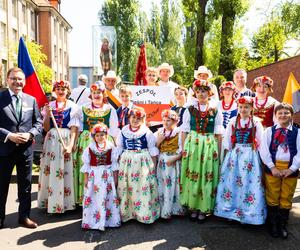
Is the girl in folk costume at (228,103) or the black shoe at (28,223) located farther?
the girl in folk costume at (228,103)

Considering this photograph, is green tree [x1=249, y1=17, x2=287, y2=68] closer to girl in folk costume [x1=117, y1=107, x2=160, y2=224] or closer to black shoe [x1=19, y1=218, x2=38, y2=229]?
girl in folk costume [x1=117, y1=107, x2=160, y2=224]

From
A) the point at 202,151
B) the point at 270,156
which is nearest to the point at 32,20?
the point at 202,151

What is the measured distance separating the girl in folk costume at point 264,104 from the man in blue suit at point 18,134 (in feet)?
10.1

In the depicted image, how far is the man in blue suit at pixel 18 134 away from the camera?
14.6 feet

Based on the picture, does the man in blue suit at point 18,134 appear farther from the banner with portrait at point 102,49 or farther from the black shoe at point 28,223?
the banner with portrait at point 102,49

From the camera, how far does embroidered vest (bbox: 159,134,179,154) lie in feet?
16.4

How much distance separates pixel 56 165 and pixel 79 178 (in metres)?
0.40

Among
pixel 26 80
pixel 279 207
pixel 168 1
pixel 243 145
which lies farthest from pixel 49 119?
pixel 168 1

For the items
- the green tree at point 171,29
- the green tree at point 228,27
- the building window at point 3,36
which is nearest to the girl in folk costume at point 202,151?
the green tree at point 228,27

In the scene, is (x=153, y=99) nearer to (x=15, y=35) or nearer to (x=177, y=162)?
(x=177, y=162)

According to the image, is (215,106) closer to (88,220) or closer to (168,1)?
(88,220)

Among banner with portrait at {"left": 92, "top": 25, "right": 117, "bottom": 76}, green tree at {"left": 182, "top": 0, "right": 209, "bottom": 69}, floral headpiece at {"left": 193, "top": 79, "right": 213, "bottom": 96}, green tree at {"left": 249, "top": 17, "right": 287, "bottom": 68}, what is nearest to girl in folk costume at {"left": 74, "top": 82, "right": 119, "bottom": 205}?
floral headpiece at {"left": 193, "top": 79, "right": 213, "bottom": 96}

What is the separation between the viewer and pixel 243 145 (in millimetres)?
4680

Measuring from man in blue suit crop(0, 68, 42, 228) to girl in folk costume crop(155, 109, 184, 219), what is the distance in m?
1.70
